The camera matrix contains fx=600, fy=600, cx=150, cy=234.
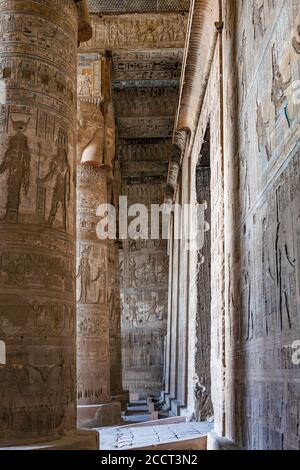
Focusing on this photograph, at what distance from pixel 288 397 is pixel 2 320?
1919mm

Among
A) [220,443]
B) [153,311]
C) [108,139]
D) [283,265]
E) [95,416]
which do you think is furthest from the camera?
[153,311]

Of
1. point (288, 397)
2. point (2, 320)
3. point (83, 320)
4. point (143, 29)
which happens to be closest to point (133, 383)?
point (83, 320)

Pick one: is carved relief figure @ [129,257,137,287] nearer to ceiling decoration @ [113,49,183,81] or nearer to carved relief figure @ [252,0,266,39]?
ceiling decoration @ [113,49,183,81]

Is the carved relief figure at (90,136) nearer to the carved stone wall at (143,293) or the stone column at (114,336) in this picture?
the stone column at (114,336)

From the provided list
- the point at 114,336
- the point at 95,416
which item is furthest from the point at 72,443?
the point at 114,336

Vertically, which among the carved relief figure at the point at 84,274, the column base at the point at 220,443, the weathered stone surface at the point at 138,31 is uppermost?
the weathered stone surface at the point at 138,31

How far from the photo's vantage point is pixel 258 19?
369 centimetres

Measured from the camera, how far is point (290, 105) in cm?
281

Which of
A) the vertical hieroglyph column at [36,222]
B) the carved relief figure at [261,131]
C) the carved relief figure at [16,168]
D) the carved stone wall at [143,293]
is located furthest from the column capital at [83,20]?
the carved stone wall at [143,293]

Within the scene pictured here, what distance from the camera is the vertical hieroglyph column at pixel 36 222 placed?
382 cm

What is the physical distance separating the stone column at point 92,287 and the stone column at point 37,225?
13.3 ft

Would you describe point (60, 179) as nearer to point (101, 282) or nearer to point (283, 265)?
point (283, 265)

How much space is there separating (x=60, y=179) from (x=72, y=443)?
1.80m
